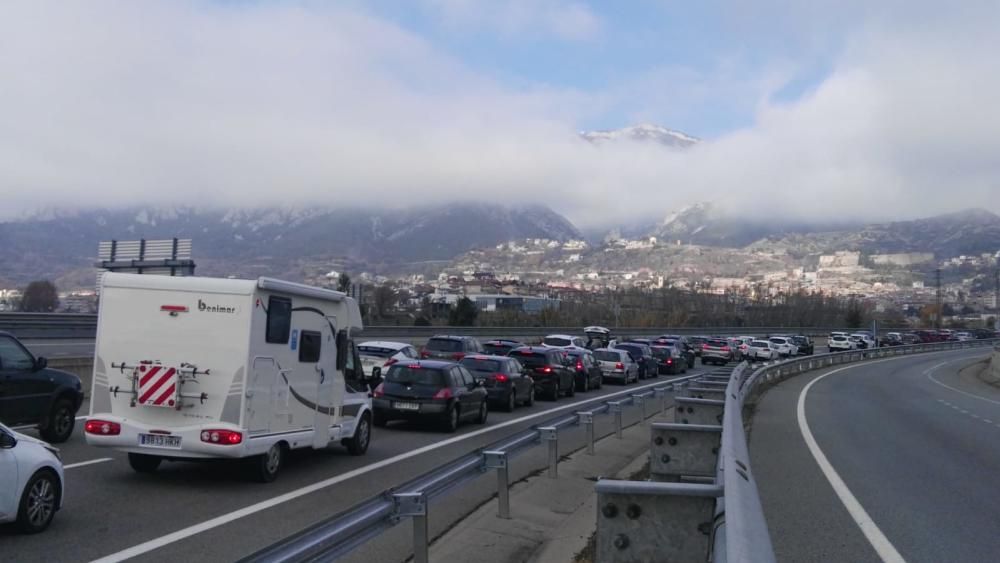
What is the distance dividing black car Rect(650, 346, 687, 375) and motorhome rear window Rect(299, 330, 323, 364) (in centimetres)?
3448

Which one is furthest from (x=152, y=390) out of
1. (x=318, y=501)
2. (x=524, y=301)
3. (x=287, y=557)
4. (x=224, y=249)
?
(x=224, y=249)

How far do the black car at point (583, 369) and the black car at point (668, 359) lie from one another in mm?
13821

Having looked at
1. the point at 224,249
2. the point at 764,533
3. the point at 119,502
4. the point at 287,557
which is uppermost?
the point at 224,249

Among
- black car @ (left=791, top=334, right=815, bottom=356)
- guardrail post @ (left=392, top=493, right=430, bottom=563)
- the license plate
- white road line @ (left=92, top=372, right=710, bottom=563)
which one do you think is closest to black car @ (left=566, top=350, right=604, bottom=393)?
white road line @ (left=92, top=372, right=710, bottom=563)

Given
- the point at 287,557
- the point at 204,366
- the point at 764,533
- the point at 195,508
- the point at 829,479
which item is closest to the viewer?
the point at 764,533

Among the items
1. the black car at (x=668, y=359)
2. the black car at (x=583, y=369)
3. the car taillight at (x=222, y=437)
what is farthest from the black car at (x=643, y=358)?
the car taillight at (x=222, y=437)

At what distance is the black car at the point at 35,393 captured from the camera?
13.9 meters

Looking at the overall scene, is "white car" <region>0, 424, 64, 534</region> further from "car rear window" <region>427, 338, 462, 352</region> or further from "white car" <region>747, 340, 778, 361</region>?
"white car" <region>747, 340, 778, 361</region>

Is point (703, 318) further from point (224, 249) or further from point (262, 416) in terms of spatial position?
point (262, 416)

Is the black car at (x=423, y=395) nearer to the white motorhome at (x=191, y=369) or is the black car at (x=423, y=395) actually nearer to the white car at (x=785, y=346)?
the white motorhome at (x=191, y=369)

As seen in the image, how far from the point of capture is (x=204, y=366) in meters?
11.8

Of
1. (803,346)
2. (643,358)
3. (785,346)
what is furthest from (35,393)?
(803,346)

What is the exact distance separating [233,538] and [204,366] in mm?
3151

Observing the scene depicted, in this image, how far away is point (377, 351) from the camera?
96.1ft
